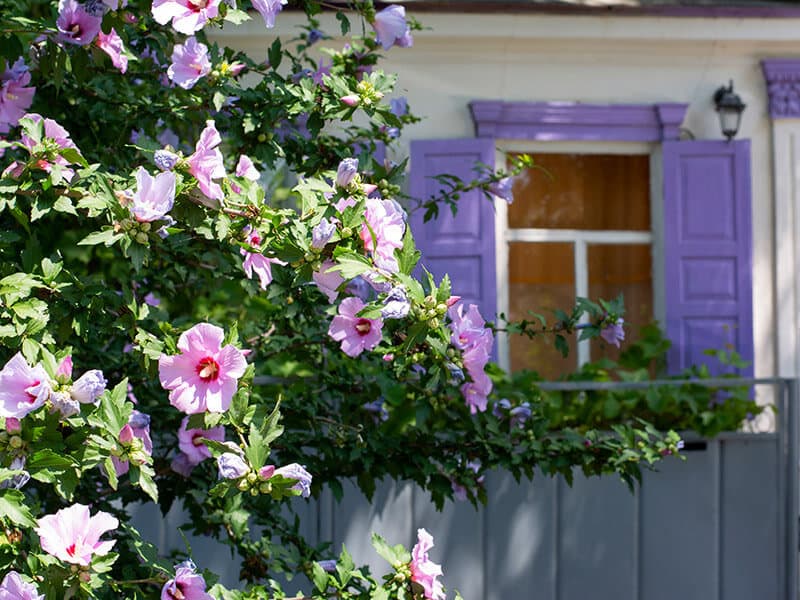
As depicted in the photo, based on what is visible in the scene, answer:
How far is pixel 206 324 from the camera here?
2.09 metres

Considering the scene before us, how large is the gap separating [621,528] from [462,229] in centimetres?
214

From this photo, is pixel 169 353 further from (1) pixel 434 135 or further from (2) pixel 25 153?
(1) pixel 434 135

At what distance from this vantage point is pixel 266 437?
2.05 m

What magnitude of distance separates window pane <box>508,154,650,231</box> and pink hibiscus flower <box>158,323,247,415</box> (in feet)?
16.9

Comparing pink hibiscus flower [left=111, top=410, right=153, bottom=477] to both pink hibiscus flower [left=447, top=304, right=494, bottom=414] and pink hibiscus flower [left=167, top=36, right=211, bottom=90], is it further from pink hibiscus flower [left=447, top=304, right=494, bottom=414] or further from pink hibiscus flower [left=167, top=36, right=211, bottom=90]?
pink hibiscus flower [left=167, top=36, right=211, bottom=90]

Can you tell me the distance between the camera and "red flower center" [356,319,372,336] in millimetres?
2383

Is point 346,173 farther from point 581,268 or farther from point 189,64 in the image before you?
point 581,268

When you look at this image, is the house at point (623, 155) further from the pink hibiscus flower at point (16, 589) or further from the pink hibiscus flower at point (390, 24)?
the pink hibiscus flower at point (16, 589)

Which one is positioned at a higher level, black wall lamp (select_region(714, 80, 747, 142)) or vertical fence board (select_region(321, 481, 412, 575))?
black wall lamp (select_region(714, 80, 747, 142))

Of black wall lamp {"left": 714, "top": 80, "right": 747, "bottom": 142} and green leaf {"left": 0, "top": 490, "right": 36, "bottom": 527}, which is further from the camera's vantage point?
black wall lamp {"left": 714, "top": 80, "right": 747, "bottom": 142}

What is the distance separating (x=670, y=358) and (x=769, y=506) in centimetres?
149

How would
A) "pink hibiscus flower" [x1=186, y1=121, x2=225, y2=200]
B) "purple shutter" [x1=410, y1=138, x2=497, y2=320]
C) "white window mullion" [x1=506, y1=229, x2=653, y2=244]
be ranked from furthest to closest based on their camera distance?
1. "white window mullion" [x1=506, y1=229, x2=653, y2=244]
2. "purple shutter" [x1=410, y1=138, x2=497, y2=320]
3. "pink hibiscus flower" [x1=186, y1=121, x2=225, y2=200]

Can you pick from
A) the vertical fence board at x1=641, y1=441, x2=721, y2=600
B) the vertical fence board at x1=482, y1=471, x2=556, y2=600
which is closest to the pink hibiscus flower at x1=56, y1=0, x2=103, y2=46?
the vertical fence board at x1=482, y1=471, x2=556, y2=600

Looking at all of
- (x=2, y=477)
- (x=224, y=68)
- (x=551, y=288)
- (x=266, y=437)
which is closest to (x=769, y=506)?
(x=551, y=288)
